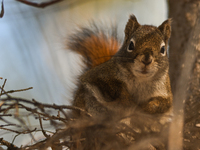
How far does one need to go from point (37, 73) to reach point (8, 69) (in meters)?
0.36

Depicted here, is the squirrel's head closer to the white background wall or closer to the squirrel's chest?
the squirrel's chest

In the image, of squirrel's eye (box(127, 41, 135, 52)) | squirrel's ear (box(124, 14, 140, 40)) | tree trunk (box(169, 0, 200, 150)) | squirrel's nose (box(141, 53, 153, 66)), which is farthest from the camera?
squirrel's ear (box(124, 14, 140, 40))

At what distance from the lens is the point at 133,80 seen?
1.12 m

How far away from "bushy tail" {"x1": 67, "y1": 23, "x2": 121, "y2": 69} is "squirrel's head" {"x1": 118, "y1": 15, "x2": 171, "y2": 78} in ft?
1.01

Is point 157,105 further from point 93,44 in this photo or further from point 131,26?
point 93,44

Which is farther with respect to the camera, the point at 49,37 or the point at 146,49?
the point at 49,37

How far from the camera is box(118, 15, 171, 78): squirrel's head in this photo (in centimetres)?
98

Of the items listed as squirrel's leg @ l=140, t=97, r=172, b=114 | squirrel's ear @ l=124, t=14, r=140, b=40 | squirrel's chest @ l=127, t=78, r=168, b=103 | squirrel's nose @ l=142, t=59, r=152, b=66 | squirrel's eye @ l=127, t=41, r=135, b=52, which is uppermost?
squirrel's ear @ l=124, t=14, r=140, b=40

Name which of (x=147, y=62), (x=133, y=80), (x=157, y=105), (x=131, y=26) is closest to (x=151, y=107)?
(x=157, y=105)

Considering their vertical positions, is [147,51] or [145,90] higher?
[147,51]

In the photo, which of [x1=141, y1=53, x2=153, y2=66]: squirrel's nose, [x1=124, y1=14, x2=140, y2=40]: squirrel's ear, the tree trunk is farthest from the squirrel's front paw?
[x1=124, y1=14, x2=140, y2=40]: squirrel's ear

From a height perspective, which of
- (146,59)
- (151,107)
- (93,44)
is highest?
(93,44)

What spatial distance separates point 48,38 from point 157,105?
0.79 metres

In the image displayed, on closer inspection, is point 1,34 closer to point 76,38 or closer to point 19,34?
point 19,34
